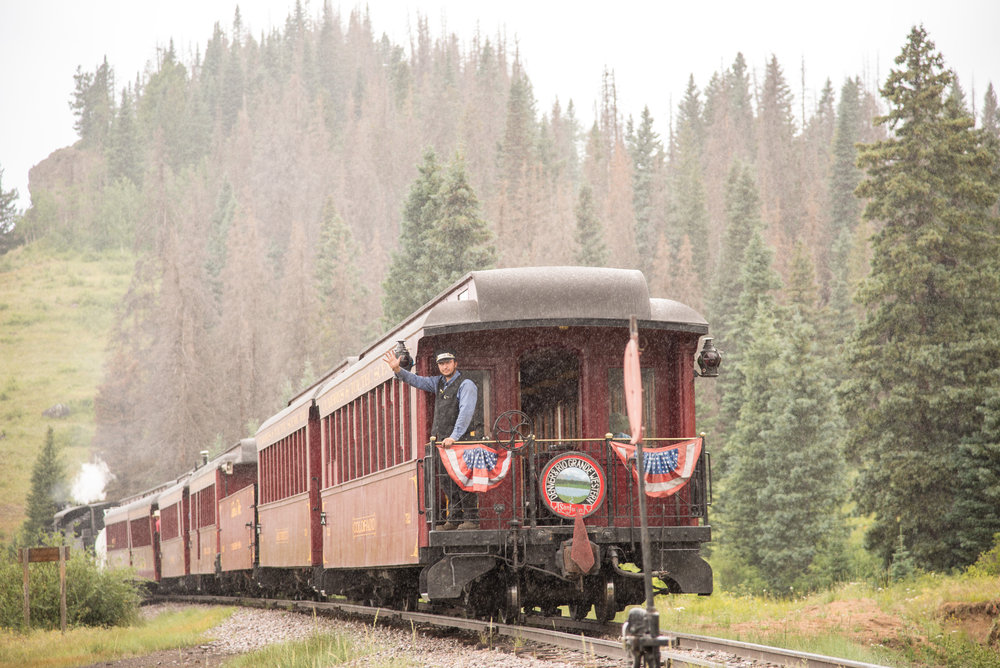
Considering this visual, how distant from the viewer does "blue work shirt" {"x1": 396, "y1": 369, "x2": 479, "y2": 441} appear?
418 inches

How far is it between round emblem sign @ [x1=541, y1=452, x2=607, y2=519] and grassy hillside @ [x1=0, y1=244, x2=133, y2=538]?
74938 mm

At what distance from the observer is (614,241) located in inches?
4274

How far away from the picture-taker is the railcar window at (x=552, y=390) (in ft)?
37.2

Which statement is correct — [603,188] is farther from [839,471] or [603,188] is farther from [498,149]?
[839,471]

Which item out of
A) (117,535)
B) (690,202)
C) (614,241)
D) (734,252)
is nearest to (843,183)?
(690,202)

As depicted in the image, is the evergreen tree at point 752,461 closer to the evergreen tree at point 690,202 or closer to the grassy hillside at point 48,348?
the evergreen tree at point 690,202

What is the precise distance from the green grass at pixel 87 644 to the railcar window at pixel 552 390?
5.93m

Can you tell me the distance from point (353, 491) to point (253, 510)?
900 cm

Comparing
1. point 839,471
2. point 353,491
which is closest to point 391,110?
point 839,471

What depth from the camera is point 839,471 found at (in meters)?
40.8

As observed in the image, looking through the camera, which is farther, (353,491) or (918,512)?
(918,512)

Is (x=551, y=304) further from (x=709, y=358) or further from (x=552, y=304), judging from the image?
(x=709, y=358)

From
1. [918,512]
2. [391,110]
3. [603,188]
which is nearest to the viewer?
[918,512]

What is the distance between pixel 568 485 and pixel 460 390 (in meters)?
1.35
